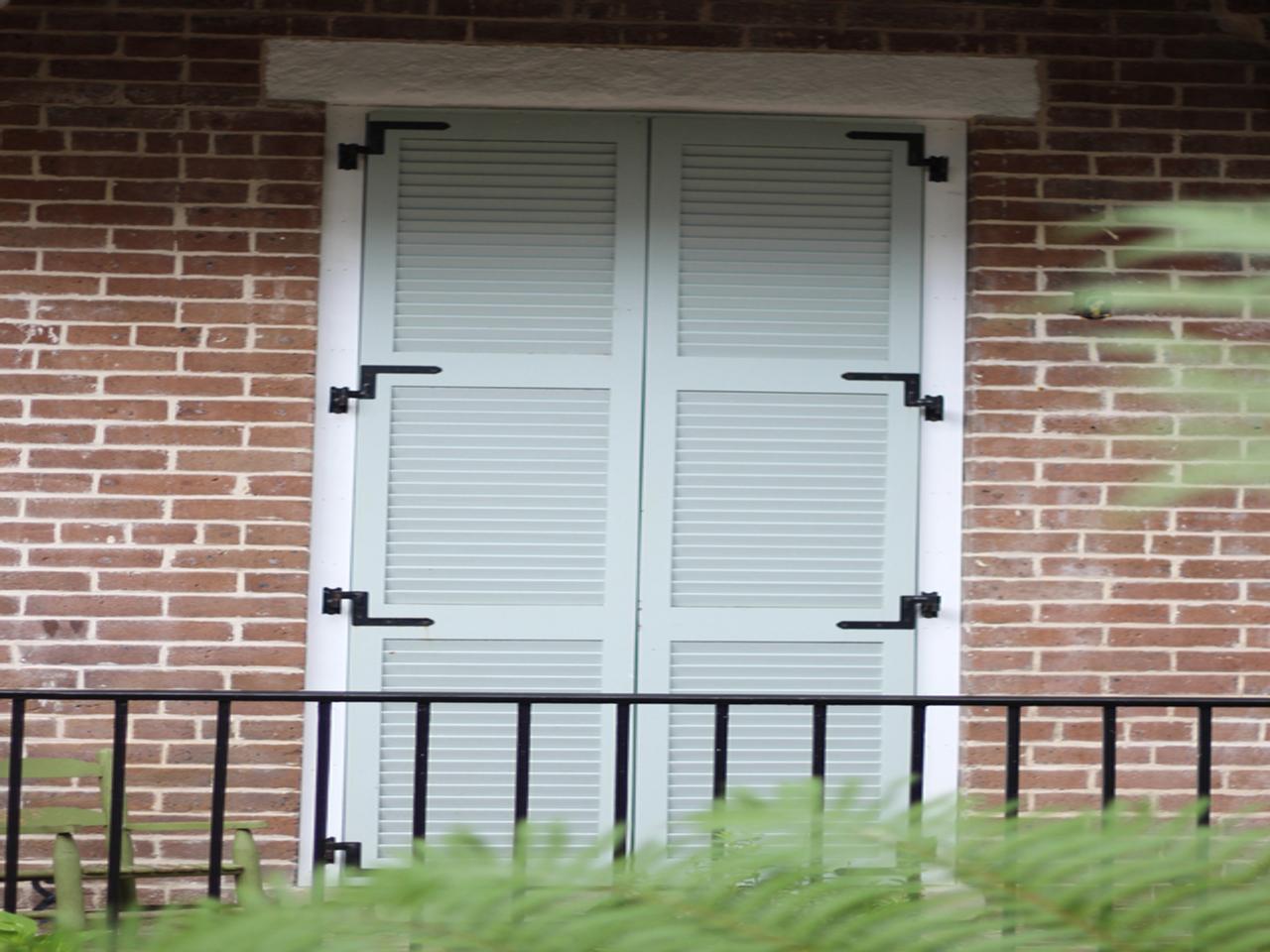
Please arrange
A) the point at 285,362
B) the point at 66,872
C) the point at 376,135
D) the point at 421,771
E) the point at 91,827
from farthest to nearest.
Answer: the point at 376,135
the point at 285,362
the point at 91,827
the point at 66,872
the point at 421,771

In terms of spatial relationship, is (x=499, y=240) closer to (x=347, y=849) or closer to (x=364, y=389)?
(x=364, y=389)

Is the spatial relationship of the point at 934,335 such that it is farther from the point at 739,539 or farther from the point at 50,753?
the point at 50,753

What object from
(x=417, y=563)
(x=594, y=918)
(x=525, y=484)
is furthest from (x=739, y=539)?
(x=594, y=918)

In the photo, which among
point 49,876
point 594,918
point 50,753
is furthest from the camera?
Answer: point 50,753

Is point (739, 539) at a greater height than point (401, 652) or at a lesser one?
greater

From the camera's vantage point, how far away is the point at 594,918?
48 cm

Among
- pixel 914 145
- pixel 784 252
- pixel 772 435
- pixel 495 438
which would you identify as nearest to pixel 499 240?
pixel 495 438

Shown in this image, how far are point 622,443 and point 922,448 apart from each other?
3.01 feet

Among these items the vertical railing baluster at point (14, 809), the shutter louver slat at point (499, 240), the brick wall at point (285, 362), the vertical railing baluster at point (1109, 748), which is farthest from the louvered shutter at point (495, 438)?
the vertical railing baluster at point (1109, 748)

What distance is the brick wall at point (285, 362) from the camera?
4.14 metres

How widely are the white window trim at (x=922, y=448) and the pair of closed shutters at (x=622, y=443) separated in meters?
0.05

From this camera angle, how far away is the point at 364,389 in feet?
14.0

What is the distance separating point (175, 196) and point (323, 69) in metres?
0.57

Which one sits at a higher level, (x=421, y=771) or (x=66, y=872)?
(x=421, y=771)
